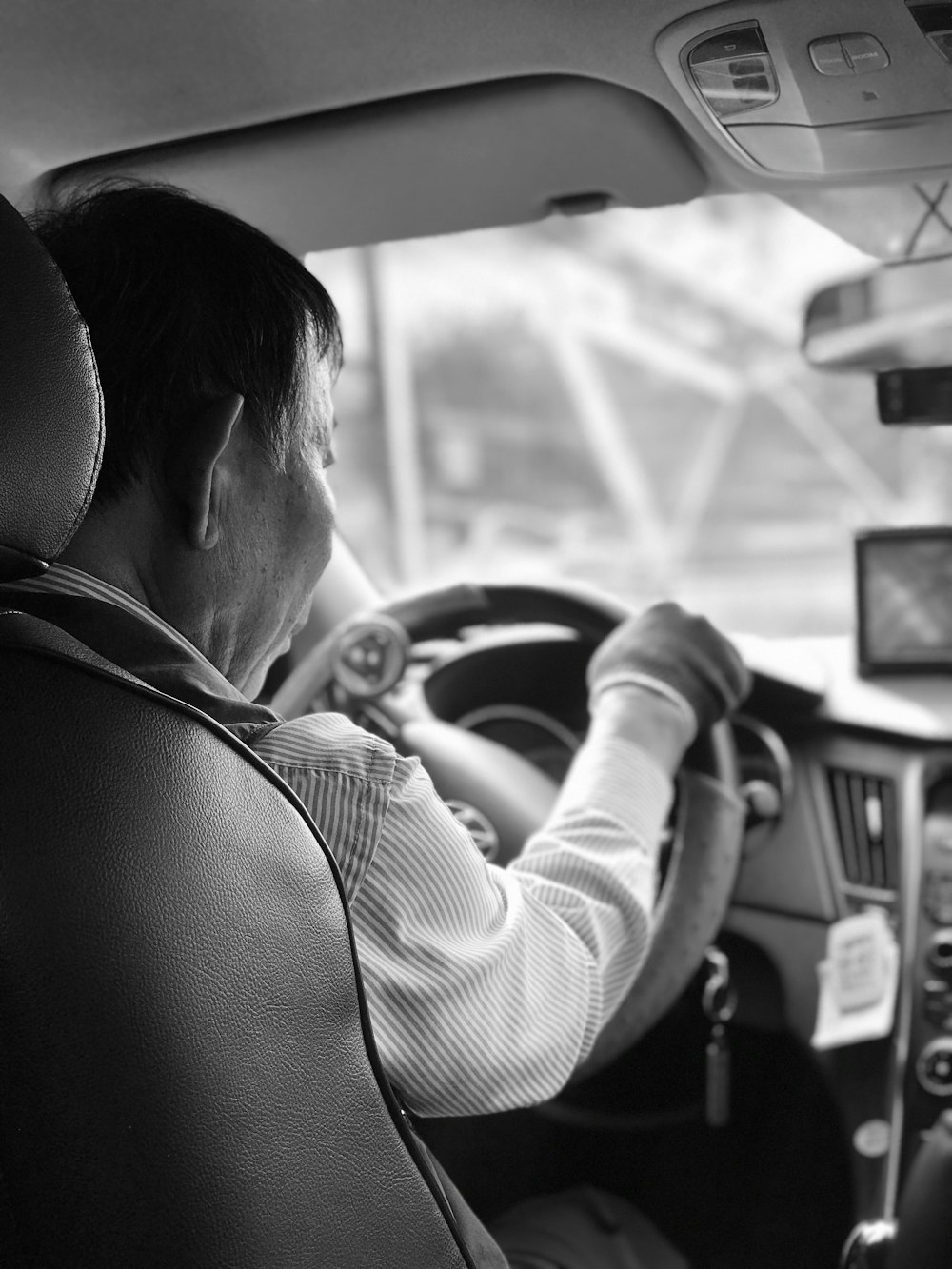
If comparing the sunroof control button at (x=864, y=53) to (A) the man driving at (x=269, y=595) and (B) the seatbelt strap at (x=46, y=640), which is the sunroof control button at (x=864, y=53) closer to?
(A) the man driving at (x=269, y=595)

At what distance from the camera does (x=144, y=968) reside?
2.52 feet

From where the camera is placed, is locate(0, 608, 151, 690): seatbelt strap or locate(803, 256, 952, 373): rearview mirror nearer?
locate(0, 608, 151, 690): seatbelt strap

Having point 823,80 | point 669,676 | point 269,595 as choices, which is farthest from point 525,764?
point 823,80

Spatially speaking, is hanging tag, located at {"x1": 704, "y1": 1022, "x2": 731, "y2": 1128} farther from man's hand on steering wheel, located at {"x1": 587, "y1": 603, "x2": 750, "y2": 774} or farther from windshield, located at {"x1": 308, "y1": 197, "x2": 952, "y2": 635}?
windshield, located at {"x1": 308, "y1": 197, "x2": 952, "y2": 635}

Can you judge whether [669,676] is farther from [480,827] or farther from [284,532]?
[284,532]

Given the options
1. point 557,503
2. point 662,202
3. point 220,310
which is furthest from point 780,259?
point 220,310

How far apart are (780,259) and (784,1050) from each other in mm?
7062

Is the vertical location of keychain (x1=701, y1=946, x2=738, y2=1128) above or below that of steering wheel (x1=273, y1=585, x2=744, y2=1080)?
below

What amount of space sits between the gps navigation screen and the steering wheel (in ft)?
1.51

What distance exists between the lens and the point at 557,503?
31.5 feet

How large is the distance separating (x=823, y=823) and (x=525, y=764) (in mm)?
460

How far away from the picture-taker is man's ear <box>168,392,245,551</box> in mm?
974

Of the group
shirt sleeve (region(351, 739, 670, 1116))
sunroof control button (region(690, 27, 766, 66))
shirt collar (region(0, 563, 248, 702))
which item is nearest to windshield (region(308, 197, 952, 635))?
sunroof control button (region(690, 27, 766, 66))

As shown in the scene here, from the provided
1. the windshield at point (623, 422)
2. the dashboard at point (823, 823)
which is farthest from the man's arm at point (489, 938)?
the windshield at point (623, 422)
